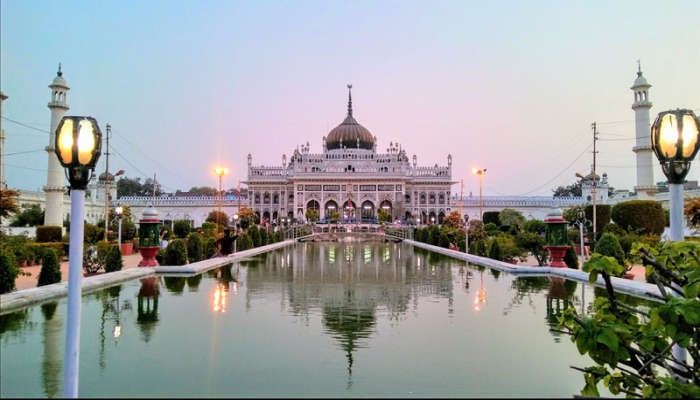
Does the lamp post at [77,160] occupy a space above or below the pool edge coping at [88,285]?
above

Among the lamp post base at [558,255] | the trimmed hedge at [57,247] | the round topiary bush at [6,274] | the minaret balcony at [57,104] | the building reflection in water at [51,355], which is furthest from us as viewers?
the minaret balcony at [57,104]

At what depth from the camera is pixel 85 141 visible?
3.37m

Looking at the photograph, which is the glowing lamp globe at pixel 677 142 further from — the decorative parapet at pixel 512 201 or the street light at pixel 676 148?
the decorative parapet at pixel 512 201

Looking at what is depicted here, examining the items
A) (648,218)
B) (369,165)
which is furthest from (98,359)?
(369,165)

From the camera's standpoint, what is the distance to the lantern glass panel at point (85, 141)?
3.36 m

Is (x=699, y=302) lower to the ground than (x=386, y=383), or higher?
higher

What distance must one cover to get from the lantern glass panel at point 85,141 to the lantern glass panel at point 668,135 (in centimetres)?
404

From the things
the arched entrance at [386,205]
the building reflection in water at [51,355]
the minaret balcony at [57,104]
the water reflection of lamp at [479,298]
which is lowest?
the water reflection of lamp at [479,298]

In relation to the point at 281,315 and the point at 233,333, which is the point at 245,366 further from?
the point at 281,315

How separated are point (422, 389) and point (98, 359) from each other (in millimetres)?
2614

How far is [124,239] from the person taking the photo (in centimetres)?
2164

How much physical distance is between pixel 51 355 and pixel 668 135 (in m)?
5.19

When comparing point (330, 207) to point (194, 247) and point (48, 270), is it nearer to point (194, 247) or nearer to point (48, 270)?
point (194, 247)

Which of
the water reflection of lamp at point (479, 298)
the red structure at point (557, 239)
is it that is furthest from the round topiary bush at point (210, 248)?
the red structure at point (557, 239)
